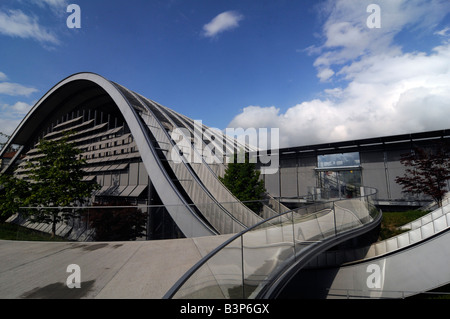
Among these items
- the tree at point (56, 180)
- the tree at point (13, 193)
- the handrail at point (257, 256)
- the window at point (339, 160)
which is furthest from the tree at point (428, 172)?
the tree at point (13, 193)

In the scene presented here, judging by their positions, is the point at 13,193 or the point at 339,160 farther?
the point at 339,160

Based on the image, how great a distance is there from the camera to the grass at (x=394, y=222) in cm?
1270

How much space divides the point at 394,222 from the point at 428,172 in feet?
13.9

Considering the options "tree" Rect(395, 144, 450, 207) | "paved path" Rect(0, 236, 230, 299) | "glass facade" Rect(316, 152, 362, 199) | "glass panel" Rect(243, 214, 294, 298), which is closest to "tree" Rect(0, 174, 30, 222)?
"paved path" Rect(0, 236, 230, 299)

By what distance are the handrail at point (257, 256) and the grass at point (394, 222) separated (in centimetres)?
800

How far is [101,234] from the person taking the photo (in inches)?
296

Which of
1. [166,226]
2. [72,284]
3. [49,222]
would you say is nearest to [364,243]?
[166,226]

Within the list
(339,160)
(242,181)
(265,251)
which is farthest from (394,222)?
(265,251)

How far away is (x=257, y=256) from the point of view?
12.8 ft

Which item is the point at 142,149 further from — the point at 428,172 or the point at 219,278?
the point at 428,172

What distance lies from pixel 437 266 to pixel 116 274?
1282cm

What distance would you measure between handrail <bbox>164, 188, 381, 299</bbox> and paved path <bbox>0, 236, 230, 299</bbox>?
1631 millimetres

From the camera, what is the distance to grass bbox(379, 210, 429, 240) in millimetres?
12697
